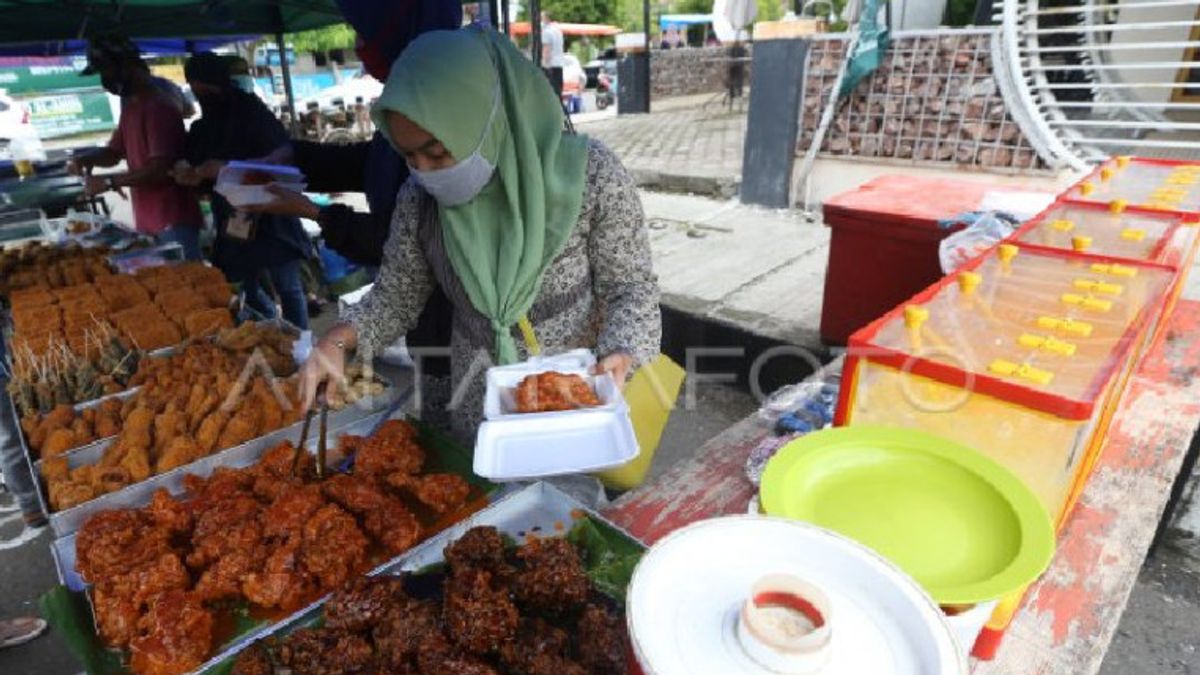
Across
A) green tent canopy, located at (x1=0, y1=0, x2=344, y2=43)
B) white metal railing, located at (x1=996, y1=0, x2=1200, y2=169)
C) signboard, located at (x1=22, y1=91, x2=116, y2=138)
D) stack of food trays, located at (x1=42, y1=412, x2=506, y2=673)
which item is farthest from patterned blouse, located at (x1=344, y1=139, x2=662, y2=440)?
signboard, located at (x1=22, y1=91, x2=116, y2=138)

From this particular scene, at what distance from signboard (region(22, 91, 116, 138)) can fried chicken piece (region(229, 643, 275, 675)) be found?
18.6m

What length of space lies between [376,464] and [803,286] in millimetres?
4055

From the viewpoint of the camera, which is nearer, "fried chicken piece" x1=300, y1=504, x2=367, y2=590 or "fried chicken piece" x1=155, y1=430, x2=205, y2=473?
"fried chicken piece" x1=300, y1=504, x2=367, y2=590

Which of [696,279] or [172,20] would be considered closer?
[696,279]

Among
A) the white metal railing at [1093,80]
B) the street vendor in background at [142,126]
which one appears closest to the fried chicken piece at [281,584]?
the street vendor in background at [142,126]

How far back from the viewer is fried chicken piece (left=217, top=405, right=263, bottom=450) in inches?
87.8

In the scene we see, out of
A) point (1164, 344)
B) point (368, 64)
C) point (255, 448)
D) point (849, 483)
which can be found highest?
point (368, 64)

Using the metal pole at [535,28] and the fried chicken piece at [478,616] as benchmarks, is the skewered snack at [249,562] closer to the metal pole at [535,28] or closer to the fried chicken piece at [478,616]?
the fried chicken piece at [478,616]

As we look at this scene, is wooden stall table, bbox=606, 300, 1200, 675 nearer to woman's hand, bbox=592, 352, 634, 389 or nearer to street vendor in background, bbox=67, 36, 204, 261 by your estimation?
woman's hand, bbox=592, 352, 634, 389

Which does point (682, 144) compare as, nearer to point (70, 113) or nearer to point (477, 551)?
point (477, 551)

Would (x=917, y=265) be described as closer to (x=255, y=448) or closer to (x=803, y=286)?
(x=803, y=286)

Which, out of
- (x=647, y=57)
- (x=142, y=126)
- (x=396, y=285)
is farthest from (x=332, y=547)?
(x=647, y=57)

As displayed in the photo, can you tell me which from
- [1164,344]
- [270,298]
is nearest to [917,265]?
[1164,344]

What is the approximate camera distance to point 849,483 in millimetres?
1142
